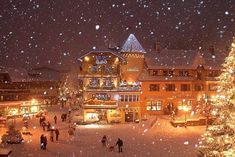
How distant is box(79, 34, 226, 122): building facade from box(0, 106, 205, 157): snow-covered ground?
13.7 feet

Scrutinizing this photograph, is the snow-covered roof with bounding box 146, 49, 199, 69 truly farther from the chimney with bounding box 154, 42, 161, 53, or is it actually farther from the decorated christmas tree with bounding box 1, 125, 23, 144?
the decorated christmas tree with bounding box 1, 125, 23, 144

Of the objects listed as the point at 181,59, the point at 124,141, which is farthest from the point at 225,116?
the point at 181,59

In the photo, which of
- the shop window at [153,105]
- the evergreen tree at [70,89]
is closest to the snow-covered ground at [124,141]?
the shop window at [153,105]

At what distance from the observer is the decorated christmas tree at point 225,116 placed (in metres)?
19.0

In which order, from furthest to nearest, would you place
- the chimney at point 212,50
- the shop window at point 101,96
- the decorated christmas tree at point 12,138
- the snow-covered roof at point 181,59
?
the chimney at point 212,50
the snow-covered roof at point 181,59
the shop window at point 101,96
the decorated christmas tree at point 12,138

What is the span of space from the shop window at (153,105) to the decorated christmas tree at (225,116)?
35572mm

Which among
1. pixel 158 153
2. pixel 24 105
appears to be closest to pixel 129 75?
pixel 24 105

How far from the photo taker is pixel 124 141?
35.2m

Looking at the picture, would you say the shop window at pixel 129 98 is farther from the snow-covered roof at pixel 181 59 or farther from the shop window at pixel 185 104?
the shop window at pixel 185 104

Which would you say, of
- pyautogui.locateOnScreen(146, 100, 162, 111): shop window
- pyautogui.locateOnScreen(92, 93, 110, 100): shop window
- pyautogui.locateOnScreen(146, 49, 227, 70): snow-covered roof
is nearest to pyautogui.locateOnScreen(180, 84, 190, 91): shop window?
pyautogui.locateOnScreen(146, 49, 227, 70): snow-covered roof

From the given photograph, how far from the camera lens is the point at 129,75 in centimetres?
6197

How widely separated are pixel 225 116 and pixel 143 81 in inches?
1448

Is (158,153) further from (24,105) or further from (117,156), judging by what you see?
(24,105)

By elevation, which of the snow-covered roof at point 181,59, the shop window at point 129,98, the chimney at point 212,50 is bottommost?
the shop window at point 129,98
